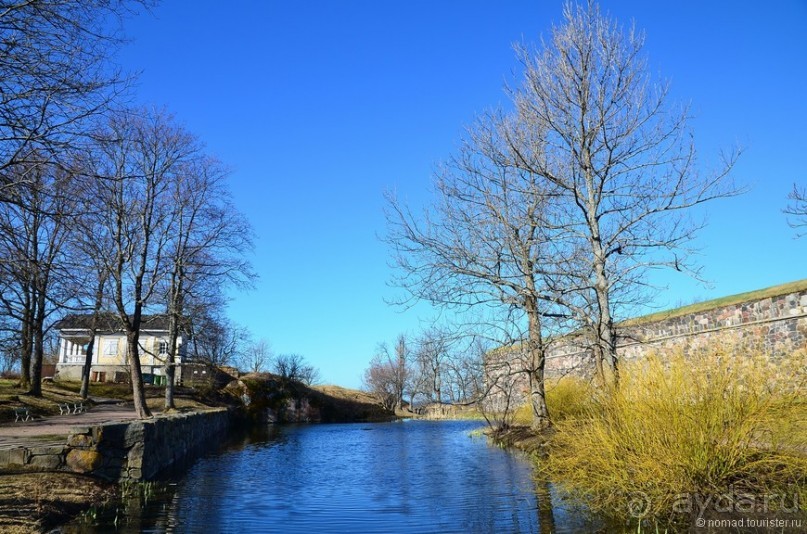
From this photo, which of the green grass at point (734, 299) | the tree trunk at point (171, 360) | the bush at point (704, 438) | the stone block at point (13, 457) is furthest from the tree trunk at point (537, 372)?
the tree trunk at point (171, 360)

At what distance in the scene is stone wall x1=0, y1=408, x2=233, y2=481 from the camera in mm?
9461

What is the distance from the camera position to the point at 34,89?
21.2ft

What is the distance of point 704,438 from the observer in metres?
6.18

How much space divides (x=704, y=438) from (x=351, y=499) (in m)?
5.86

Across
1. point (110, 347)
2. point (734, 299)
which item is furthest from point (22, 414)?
point (110, 347)

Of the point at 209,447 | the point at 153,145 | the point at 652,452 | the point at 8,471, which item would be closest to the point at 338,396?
the point at 209,447

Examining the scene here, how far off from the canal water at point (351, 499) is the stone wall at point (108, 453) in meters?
0.62

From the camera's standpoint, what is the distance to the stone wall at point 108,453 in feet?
31.0

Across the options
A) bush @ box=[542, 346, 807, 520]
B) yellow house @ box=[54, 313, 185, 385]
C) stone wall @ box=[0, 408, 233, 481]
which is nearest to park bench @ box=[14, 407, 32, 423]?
stone wall @ box=[0, 408, 233, 481]

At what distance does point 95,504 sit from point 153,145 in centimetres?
1277

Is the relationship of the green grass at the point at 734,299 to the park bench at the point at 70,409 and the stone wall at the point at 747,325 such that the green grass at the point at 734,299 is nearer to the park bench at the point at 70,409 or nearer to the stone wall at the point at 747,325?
the stone wall at the point at 747,325

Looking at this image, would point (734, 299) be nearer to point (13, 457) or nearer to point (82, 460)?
point (82, 460)

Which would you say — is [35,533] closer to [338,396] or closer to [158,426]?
[158,426]

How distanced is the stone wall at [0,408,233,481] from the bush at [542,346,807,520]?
27.2 feet
